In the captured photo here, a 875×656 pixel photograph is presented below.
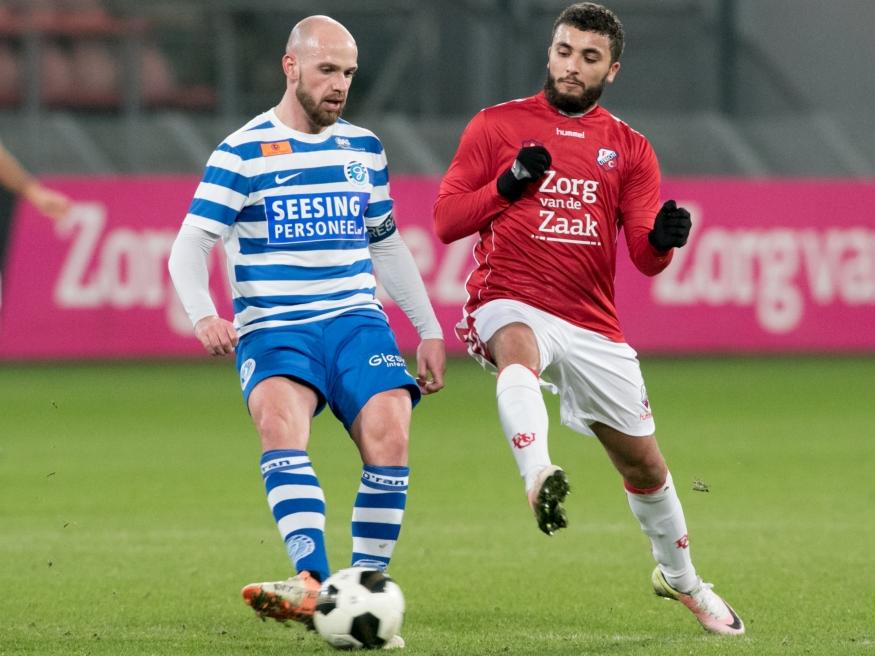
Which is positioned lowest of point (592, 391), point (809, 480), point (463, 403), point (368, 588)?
point (463, 403)

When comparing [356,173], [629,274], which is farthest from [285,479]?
[629,274]

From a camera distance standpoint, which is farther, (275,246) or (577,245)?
(577,245)

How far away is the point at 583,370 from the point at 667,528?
677mm

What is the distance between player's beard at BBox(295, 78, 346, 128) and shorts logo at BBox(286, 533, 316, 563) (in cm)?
138

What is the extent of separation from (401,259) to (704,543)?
2.63 m

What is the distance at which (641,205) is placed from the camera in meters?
6.06

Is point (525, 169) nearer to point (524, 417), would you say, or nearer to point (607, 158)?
point (607, 158)

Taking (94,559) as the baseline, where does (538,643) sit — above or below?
above

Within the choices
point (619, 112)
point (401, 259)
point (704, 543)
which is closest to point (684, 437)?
point (704, 543)

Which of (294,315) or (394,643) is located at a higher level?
(294,315)

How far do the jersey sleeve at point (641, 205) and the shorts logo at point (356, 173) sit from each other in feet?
3.01

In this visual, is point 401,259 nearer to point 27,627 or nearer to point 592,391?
point 592,391

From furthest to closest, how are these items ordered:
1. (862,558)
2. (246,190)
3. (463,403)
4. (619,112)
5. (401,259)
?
(619,112), (463,403), (862,558), (401,259), (246,190)

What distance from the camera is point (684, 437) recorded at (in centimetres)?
1193
